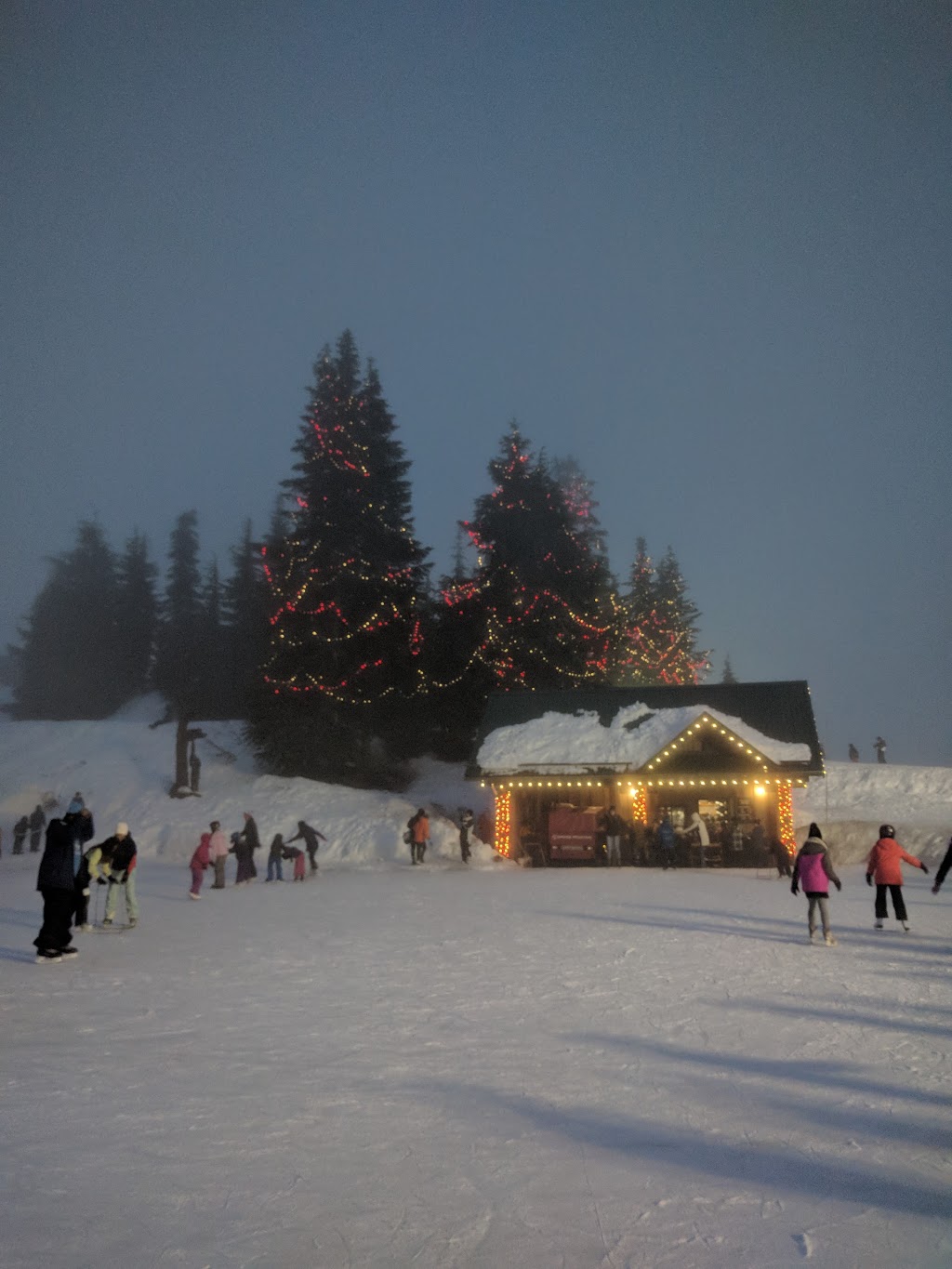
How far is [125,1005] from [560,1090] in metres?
4.47

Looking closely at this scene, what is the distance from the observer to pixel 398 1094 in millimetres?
5711

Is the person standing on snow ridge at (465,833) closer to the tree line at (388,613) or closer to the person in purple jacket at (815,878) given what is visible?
the tree line at (388,613)

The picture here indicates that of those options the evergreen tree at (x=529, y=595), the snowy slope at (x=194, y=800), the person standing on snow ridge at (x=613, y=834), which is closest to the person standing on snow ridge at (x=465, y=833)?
the snowy slope at (x=194, y=800)

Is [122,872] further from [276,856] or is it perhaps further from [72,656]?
[72,656]

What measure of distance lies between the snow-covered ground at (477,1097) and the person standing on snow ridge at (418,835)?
11395 millimetres

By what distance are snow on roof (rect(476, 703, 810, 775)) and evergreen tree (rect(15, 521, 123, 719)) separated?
120 ft

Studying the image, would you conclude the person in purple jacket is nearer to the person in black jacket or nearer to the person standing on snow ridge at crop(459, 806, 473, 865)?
the person in black jacket

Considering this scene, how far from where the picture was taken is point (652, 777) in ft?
89.1

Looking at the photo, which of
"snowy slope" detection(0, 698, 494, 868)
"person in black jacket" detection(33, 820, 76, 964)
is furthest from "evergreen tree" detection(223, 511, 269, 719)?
"person in black jacket" detection(33, 820, 76, 964)

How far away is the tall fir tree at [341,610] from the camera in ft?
108

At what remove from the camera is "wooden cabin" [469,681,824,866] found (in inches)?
1061

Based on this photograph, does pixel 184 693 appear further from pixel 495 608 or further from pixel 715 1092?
pixel 715 1092

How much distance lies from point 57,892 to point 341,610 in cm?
2401

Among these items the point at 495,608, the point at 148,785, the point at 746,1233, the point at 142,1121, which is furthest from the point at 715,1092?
the point at 495,608
